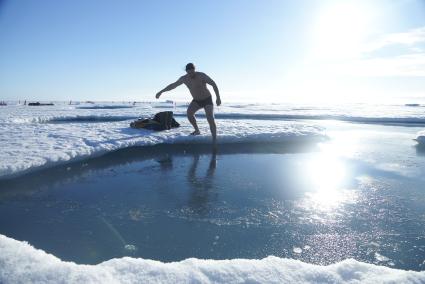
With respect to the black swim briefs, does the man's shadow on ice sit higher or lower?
lower

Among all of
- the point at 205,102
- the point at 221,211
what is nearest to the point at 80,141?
the point at 205,102

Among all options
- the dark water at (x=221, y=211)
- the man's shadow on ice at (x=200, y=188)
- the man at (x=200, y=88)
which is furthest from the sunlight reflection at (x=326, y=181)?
the man at (x=200, y=88)

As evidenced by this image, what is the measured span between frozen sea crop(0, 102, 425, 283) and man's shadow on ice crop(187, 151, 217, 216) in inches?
0.8

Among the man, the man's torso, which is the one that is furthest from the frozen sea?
the man's torso

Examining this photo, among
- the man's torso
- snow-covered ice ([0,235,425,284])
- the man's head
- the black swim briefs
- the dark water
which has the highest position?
the man's head

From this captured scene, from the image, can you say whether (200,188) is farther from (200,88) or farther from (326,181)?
(200,88)

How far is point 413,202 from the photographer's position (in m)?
3.63

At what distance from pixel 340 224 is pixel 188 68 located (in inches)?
196

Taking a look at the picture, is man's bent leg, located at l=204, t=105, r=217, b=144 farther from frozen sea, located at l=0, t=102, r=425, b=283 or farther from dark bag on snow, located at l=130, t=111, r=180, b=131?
dark bag on snow, located at l=130, t=111, r=180, b=131

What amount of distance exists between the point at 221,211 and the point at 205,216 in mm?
212

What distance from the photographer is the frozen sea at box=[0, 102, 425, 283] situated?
5.93ft

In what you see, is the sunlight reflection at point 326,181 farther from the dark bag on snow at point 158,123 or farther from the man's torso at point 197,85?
the dark bag on snow at point 158,123

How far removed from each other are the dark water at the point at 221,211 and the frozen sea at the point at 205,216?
0.02 m

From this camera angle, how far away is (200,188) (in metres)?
4.11
